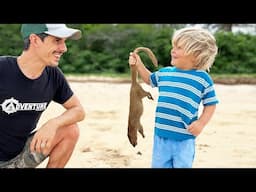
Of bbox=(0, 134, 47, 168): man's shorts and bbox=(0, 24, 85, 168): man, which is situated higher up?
bbox=(0, 24, 85, 168): man

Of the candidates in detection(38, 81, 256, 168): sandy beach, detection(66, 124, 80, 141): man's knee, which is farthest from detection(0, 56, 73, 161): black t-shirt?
detection(38, 81, 256, 168): sandy beach

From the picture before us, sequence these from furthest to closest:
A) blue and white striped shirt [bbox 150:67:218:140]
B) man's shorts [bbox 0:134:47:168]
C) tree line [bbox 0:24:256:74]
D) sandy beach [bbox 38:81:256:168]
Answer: tree line [bbox 0:24:256:74], sandy beach [bbox 38:81:256:168], man's shorts [bbox 0:134:47:168], blue and white striped shirt [bbox 150:67:218:140]

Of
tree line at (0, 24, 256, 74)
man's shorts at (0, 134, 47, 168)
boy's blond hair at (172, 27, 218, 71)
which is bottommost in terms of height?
tree line at (0, 24, 256, 74)

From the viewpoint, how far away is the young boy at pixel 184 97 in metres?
2.53

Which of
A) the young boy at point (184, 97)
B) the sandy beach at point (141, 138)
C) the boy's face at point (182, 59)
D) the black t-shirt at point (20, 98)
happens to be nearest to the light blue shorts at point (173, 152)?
the young boy at point (184, 97)

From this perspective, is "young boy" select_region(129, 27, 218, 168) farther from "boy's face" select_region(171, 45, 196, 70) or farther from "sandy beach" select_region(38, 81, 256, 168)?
"sandy beach" select_region(38, 81, 256, 168)

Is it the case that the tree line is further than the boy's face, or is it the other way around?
the tree line

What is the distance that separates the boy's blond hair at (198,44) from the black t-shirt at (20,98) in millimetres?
639

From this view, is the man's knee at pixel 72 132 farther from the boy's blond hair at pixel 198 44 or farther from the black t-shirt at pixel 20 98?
the boy's blond hair at pixel 198 44

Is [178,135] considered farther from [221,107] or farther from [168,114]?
[221,107]

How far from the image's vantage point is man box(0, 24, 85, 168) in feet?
8.40

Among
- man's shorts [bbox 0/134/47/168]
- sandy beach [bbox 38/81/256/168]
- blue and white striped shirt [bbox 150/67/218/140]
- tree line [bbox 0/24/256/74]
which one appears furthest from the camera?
tree line [bbox 0/24/256/74]

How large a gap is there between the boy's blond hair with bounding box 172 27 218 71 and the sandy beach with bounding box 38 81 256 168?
1.65 meters

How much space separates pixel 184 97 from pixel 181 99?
0.06 ft
